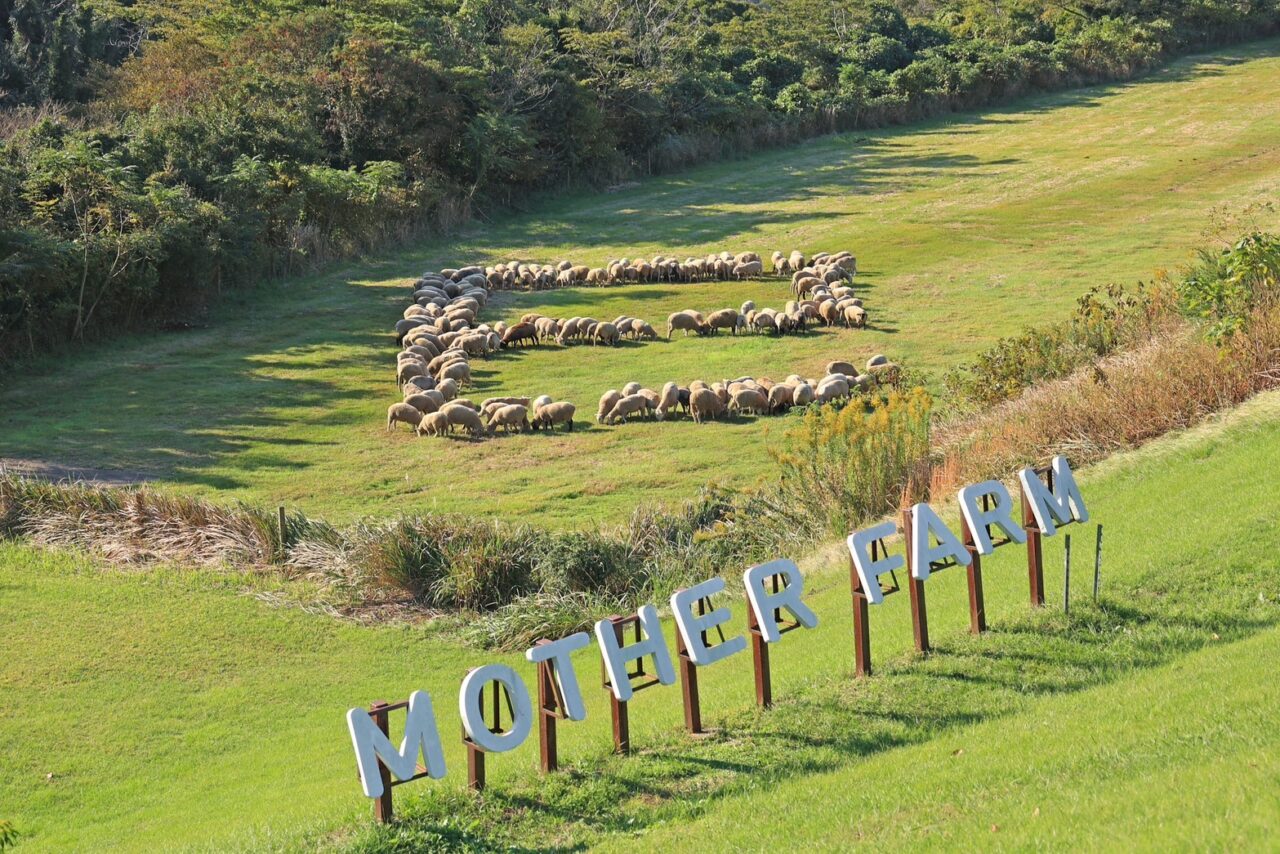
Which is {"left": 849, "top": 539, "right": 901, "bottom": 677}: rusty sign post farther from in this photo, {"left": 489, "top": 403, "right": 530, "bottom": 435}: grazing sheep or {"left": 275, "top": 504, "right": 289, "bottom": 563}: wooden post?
{"left": 489, "top": 403, "right": 530, "bottom": 435}: grazing sheep

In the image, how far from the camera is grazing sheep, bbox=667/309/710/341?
29.4 meters

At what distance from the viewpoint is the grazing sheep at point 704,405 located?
22.6 m

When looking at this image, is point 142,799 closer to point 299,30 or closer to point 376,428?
point 376,428

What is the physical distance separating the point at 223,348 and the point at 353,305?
15.4 feet

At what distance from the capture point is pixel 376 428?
23516 mm

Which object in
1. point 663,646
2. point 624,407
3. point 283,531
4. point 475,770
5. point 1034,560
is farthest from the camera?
point 624,407

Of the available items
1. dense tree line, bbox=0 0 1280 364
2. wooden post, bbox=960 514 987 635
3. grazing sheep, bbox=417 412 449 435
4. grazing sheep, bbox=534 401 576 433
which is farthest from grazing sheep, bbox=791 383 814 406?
dense tree line, bbox=0 0 1280 364

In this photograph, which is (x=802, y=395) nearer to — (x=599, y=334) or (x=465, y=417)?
(x=465, y=417)

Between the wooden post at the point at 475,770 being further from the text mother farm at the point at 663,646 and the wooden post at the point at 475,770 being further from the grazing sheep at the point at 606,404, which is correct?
the grazing sheep at the point at 606,404

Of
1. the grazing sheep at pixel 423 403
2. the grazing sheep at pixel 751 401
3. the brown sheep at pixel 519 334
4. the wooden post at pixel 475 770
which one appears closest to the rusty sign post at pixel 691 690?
the wooden post at pixel 475 770

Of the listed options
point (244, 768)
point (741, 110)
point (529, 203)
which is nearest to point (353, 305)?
point (529, 203)

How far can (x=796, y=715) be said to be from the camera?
10039mm

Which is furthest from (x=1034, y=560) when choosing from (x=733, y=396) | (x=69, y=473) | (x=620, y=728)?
(x=69, y=473)

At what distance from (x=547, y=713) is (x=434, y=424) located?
13917 mm
